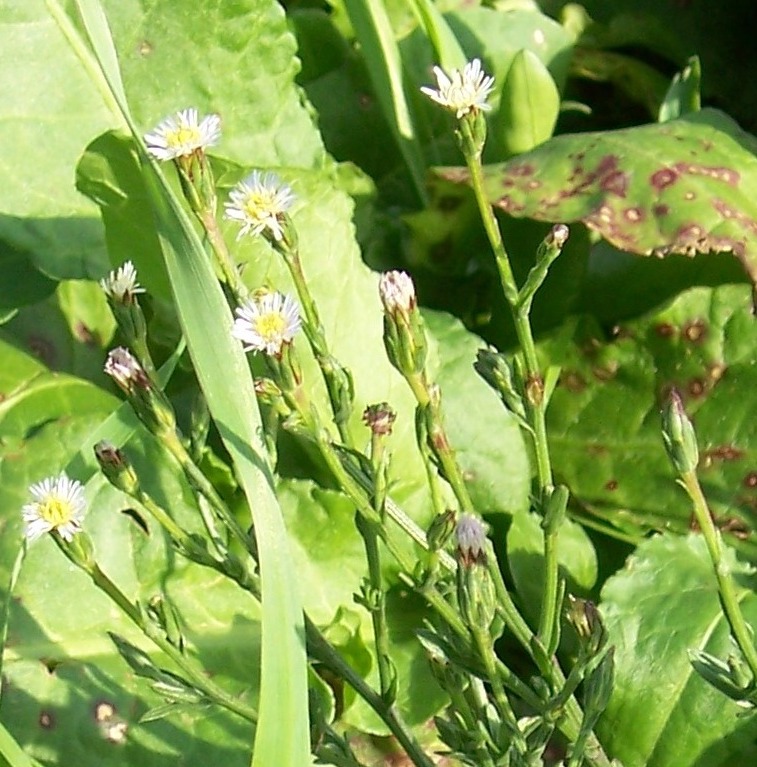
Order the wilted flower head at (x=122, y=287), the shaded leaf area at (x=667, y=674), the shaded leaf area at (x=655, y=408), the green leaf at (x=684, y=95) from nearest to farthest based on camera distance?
1. the wilted flower head at (x=122, y=287)
2. the shaded leaf area at (x=667, y=674)
3. the shaded leaf area at (x=655, y=408)
4. the green leaf at (x=684, y=95)

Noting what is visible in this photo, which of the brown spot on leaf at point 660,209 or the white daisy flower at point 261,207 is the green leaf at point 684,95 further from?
the white daisy flower at point 261,207

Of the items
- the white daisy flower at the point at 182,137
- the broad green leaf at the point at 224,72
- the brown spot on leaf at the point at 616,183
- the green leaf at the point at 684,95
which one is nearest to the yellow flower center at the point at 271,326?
the white daisy flower at the point at 182,137

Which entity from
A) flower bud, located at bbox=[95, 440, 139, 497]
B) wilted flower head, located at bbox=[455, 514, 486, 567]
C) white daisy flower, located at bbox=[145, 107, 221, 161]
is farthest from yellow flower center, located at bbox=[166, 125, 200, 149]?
wilted flower head, located at bbox=[455, 514, 486, 567]

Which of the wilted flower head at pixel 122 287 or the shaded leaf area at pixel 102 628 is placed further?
the shaded leaf area at pixel 102 628

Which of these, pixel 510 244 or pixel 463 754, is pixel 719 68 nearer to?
pixel 510 244

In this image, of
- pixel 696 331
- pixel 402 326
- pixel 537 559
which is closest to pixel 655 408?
pixel 696 331

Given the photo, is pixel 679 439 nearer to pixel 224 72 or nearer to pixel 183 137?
pixel 183 137
